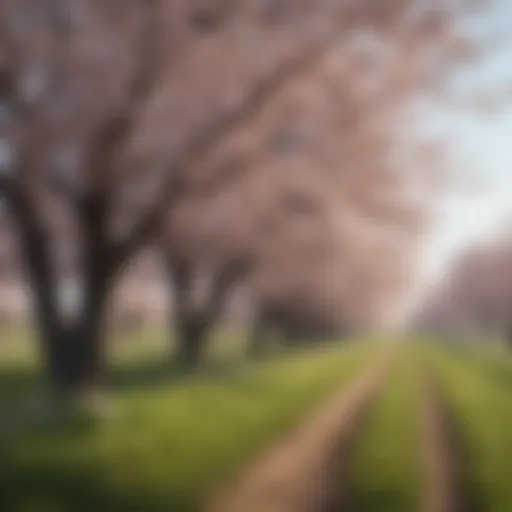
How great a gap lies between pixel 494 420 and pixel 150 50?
3.16 metres

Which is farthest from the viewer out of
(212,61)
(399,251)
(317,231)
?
(317,231)

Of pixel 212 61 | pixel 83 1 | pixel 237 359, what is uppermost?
pixel 83 1

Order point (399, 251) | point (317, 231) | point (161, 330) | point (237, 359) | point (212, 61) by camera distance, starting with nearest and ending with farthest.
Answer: point (212, 61) < point (161, 330) < point (399, 251) < point (317, 231) < point (237, 359)

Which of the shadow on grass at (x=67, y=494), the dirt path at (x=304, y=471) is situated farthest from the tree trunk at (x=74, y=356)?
the dirt path at (x=304, y=471)

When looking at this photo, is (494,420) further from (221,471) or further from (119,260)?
(119,260)

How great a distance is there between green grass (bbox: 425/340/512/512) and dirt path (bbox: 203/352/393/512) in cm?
69

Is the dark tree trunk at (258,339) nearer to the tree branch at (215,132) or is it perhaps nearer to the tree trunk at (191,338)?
the tree trunk at (191,338)

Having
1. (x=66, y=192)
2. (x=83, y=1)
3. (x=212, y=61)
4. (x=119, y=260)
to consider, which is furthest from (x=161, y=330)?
(x=83, y=1)

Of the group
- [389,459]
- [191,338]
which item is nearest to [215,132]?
[191,338]

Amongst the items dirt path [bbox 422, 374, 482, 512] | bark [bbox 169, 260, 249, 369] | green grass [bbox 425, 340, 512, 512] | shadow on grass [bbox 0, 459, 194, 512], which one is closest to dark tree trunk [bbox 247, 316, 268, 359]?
bark [bbox 169, 260, 249, 369]

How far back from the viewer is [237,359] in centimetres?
676

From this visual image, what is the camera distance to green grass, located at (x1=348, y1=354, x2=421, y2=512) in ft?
12.6

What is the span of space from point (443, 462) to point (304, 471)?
0.80 m

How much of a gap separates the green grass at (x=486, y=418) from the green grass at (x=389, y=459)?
306 mm
